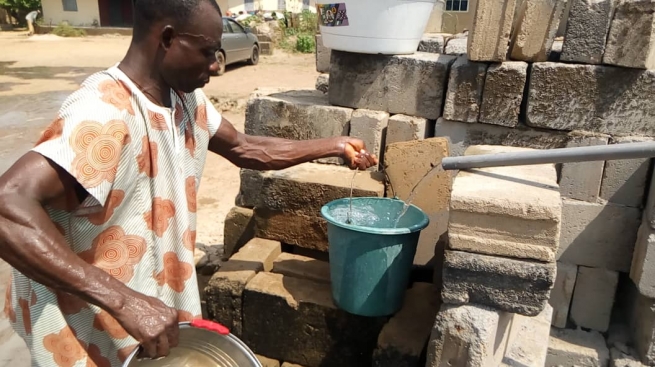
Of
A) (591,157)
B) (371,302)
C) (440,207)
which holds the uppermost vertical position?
(591,157)

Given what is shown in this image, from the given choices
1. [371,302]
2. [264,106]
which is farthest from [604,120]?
[264,106]

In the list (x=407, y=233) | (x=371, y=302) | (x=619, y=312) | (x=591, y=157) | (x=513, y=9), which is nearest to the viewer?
(x=591, y=157)

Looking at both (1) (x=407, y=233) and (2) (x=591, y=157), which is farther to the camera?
(1) (x=407, y=233)

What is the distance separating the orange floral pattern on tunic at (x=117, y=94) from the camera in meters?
1.69

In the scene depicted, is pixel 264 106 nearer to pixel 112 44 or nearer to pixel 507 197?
pixel 507 197

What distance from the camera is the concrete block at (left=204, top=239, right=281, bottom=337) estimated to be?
318 centimetres

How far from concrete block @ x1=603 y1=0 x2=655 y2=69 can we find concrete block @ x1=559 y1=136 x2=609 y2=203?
0.51m

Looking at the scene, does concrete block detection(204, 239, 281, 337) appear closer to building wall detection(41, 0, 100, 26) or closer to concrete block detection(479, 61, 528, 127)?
concrete block detection(479, 61, 528, 127)

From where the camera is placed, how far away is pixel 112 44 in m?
22.1

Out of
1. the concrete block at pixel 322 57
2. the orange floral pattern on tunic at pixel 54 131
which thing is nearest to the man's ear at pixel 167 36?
the orange floral pattern on tunic at pixel 54 131

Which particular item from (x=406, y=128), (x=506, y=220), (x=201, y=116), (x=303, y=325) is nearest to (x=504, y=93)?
(x=406, y=128)

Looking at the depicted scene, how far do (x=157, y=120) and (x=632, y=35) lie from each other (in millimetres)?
2569

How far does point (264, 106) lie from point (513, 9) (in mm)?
1730

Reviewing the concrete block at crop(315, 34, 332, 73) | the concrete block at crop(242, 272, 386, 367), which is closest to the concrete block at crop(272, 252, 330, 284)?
the concrete block at crop(242, 272, 386, 367)
